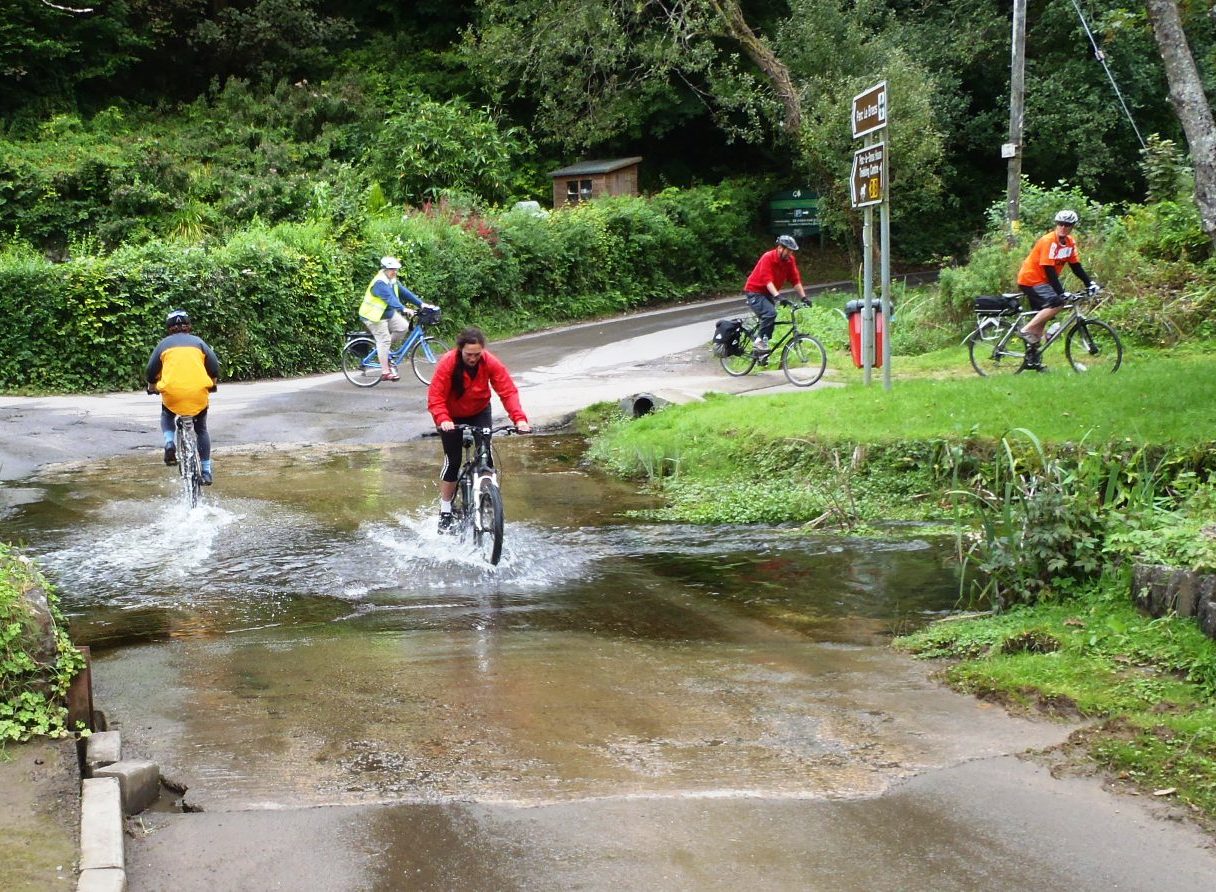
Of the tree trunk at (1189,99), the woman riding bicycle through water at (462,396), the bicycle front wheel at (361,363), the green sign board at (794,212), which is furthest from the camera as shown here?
the green sign board at (794,212)

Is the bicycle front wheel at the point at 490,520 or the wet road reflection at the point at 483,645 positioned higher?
the bicycle front wheel at the point at 490,520

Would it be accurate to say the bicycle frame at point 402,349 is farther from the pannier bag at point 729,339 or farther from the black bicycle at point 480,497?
the black bicycle at point 480,497

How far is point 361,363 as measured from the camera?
19.3 metres

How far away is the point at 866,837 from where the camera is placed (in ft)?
15.2

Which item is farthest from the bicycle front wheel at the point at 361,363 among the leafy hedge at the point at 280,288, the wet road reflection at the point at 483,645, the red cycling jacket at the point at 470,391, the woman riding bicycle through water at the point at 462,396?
the red cycling jacket at the point at 470,391

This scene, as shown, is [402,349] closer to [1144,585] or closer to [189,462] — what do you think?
[189,462]

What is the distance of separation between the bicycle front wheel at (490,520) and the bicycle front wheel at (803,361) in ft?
26.9

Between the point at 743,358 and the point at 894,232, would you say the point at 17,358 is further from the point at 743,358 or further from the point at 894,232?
the point at 894,232

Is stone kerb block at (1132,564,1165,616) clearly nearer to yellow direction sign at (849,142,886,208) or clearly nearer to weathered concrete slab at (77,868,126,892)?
weathered concrete slab at (77,868,126,892)

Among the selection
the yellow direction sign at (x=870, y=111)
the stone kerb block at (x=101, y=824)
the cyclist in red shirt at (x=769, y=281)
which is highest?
the yellow direction sign at (x=870, y=111)

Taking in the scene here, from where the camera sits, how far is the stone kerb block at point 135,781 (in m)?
4.79

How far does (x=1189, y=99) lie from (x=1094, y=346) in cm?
489

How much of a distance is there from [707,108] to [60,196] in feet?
65.3

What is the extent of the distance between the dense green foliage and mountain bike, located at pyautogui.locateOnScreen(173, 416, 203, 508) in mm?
5749
